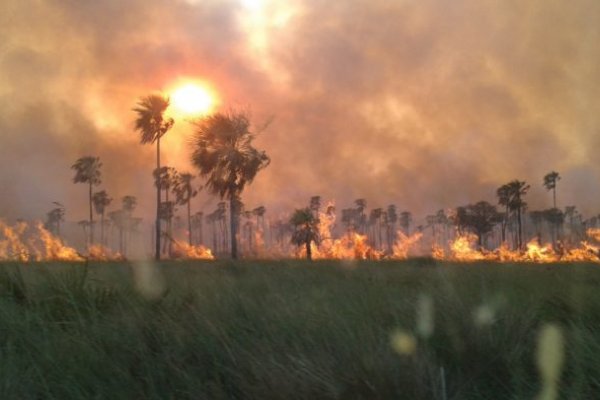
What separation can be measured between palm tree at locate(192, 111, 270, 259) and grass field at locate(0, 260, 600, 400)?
3302 centimetres

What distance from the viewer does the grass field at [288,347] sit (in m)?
4.16

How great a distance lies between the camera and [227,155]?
39.8 m

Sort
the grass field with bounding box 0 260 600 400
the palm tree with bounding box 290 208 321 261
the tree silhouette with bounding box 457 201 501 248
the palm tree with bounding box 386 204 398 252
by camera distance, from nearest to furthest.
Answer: the grass field with bounding box 0 260 600 400, the palm tree with bounding box 290 208 321 261, the tree silhouette with bounding box 457 201 501 248, the palm tree with bounding box 386 204 398 252

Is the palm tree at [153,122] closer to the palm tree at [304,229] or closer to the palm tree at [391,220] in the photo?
the palm tree at [304,229]

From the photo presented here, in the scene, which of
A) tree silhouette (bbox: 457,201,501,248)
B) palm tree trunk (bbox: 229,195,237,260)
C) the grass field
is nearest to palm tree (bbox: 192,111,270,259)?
palm tree trunk (bbox: 229,195,237,260)

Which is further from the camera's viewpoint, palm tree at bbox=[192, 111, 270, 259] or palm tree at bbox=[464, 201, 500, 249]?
palm tree at bbox=[464, 201, 500, 249]

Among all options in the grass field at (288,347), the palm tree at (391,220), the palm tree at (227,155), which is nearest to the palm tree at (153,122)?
the palm tree at (227,155)

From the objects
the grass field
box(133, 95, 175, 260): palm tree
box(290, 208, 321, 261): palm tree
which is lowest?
the grass field

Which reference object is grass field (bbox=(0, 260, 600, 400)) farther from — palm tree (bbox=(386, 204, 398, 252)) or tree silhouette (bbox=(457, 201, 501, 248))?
palm tree (bbox=(386, 204, 398, 252))

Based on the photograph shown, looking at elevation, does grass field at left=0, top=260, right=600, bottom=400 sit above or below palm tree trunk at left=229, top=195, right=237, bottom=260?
below

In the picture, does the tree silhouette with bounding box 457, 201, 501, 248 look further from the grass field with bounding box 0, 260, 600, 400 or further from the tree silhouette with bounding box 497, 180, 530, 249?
the grass field with bounding box 0, 260, 600, 400

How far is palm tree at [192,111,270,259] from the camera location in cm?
3994

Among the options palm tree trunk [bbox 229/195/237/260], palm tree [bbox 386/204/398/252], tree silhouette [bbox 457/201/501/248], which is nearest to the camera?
palm tree trunk [bbox 229/195/237/260]

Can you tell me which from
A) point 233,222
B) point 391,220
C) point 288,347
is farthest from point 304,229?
point 391,220
